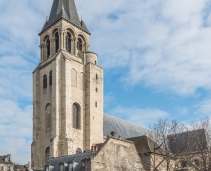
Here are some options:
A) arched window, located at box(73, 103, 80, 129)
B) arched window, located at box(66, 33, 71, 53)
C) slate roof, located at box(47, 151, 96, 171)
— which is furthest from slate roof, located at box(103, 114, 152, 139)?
slate roof, located at box(47, 151, 96, 171)

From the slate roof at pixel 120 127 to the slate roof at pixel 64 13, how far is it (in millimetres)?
13662

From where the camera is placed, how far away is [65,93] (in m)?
42.4

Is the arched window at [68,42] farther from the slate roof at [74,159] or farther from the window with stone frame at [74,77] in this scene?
the slate roof at [74,159]

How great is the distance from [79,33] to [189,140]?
83.4 ft

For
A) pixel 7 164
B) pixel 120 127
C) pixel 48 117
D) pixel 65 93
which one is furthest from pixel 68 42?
pixel 7 164

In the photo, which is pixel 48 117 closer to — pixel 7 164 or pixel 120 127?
pixel 120 127

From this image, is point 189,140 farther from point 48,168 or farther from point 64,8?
point 64,8

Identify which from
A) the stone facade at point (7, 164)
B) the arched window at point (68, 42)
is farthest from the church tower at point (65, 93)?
the stone facade at point (7, 164)

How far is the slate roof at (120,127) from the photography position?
156 ft

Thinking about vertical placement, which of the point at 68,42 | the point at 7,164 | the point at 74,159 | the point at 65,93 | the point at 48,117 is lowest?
the point at 7,164

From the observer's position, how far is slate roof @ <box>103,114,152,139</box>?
156 ft

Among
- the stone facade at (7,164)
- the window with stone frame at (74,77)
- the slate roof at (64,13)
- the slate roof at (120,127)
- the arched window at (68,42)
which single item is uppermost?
the slate roof at (64,13)

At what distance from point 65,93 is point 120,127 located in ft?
37.2

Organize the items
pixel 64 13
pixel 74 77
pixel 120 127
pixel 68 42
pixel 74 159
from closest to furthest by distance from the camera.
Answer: pixel 74 159 < pixel 74 77 < pixel 68 42 < pixel 64 13 < pixel 120 127
